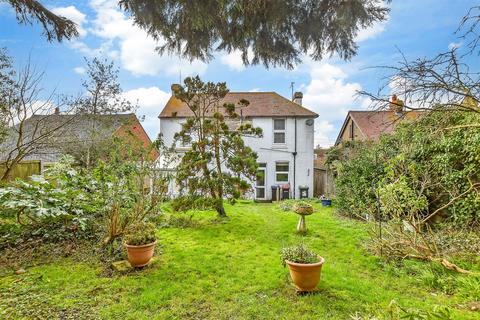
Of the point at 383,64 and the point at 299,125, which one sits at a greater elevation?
the point at 299,125

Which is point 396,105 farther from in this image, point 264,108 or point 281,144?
point 264,108

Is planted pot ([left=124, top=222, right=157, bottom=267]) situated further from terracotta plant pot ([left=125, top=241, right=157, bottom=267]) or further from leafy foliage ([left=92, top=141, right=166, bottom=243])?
leafy foliage ([left=92, top=141, right=166, bottom=243])

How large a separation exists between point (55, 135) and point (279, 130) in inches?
370

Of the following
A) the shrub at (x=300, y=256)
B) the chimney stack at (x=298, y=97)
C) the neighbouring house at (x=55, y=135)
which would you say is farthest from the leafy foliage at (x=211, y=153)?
the chimney stack at (x=298, y=97)

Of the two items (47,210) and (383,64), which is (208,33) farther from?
(47,210)

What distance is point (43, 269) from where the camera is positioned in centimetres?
406

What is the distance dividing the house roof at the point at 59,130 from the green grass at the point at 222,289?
4721mm

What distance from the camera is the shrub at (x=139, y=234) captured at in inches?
164

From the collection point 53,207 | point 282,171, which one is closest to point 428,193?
point 53,207

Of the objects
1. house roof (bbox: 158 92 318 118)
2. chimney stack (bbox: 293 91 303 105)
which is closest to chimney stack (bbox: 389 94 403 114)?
house roof (bbox: 158 92 318 118)

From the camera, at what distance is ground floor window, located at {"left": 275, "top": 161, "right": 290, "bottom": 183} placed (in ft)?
43.6

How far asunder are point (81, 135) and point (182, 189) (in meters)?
5.93

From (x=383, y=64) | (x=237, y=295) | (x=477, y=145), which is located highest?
(x=383, y=64)

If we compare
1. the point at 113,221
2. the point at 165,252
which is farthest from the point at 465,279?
the point at 113,221
